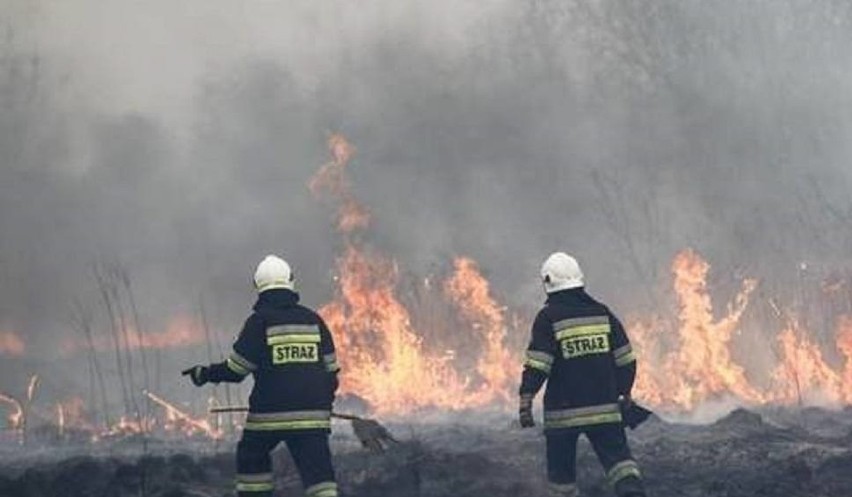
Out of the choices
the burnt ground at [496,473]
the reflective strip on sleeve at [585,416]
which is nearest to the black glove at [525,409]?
the reflective strip on sleeve at [585,416]

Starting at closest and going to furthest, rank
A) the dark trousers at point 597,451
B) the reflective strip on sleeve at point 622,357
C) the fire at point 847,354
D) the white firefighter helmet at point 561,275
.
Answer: the dark trousers at point 597,451 → the white firefighter helmet at point 561,275 → the reflective strip on sleeve at point 622,357 → the fire at point 847,354

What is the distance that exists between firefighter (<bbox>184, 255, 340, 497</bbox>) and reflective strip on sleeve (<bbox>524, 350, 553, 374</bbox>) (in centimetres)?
186

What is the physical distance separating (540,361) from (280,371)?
89.8 inches

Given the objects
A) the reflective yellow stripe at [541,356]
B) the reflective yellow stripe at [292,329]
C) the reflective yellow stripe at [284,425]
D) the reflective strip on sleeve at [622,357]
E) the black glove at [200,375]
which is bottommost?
the reflective yellow stripe at [284,425]

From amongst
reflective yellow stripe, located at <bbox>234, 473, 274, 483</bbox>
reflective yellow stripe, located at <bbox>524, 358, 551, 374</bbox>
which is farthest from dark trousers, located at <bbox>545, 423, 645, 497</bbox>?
reflective yellow stripe, located at <bbox>234, 473, 274, 483</bbox>

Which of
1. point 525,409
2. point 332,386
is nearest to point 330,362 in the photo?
point 332,386

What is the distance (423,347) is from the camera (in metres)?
40.7

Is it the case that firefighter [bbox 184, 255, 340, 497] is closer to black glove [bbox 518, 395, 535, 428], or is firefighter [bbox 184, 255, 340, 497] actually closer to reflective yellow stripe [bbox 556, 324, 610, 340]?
black glove [bbox 518, 395, 535, 428]

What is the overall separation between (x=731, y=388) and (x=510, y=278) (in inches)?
569

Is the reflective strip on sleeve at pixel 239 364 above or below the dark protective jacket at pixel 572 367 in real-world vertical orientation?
above

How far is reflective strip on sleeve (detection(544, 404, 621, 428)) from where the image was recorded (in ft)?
36.0

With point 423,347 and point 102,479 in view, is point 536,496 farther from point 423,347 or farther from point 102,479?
point 423,347

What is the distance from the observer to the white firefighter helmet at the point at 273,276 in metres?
11.1

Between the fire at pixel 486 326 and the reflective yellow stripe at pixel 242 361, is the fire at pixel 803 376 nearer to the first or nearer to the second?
the fire at pixel 486 326
